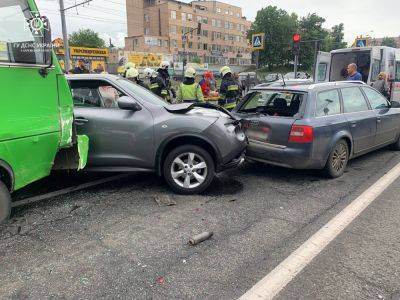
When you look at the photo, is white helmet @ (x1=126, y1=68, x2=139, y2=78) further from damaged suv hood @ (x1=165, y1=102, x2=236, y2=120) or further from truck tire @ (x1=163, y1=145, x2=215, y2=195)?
truck tire @ (x1=163, y1=145, x2=215, y2=195)

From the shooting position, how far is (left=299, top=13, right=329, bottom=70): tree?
260 feet

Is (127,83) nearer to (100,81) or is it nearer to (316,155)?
(100,81)

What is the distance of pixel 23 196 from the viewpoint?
16.5 ft

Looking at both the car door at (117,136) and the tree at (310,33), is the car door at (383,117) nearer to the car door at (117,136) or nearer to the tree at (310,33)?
the car door at (117,136)

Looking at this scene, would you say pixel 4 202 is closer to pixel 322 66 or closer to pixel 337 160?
pixel 337 160

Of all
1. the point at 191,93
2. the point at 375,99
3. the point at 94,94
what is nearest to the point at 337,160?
the point at 375,99

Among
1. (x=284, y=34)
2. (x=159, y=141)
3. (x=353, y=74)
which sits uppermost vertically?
(x=284, y=34)

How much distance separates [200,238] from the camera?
376cm

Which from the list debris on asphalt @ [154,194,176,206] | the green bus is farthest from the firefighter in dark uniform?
the green bus

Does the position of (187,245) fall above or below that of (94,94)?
below

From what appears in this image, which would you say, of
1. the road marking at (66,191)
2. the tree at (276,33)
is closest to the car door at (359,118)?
the road marking at (66,191)

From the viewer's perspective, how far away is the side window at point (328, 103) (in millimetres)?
5670

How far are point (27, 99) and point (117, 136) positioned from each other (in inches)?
57.5

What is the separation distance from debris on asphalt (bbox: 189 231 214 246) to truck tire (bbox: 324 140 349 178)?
2692 millimetres
